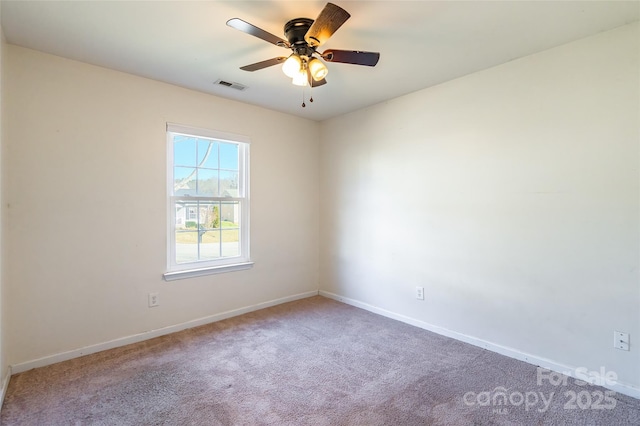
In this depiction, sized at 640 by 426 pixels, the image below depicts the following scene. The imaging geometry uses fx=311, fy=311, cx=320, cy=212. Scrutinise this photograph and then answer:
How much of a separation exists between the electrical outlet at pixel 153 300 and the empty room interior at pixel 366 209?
0.11 feet

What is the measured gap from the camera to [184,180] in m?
3.25

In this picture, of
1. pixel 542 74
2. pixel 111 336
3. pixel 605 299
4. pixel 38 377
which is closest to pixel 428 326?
pixel 605 299

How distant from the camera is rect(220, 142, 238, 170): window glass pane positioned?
11.6 ft

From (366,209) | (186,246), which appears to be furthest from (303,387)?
(366,209)

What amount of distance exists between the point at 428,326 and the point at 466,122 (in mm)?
2011

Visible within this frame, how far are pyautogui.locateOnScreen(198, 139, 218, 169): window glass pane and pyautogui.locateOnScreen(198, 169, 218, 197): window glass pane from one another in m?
0.07

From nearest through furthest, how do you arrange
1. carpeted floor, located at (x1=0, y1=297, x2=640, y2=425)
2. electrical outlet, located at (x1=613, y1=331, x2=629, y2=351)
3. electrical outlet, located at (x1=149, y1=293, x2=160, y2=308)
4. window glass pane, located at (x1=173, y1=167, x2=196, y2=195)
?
carpeted floor, located at (x1=0, y1=297, x2=640, y2=425)
electrical outlet, located at (x1=613, y1=331, x2=629, y2=351)
electrical outlet, located at (x1=149, y1=293, x2=160, y2=308)
window glass pane, located at (x1=173, y1=167, x2=196, y2=195)

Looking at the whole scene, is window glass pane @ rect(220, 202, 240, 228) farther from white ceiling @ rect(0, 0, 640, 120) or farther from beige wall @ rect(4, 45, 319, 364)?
white ceiling @ rect(0, 0, 640, 120)

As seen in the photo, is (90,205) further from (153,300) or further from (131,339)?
(131,339)

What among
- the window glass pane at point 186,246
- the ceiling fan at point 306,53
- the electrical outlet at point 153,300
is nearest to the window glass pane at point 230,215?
the window glass pane at point 186,246

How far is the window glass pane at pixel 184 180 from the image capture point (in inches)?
126

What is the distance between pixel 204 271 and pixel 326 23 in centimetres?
263

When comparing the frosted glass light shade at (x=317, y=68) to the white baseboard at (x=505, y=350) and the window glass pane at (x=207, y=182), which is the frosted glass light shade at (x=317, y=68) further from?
the white baseboard at (x=505, y=350)

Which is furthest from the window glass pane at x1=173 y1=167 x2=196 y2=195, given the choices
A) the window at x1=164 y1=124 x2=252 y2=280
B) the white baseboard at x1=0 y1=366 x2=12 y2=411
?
the white baseboard at x1=0 y1=366 x2=12 y2=411
